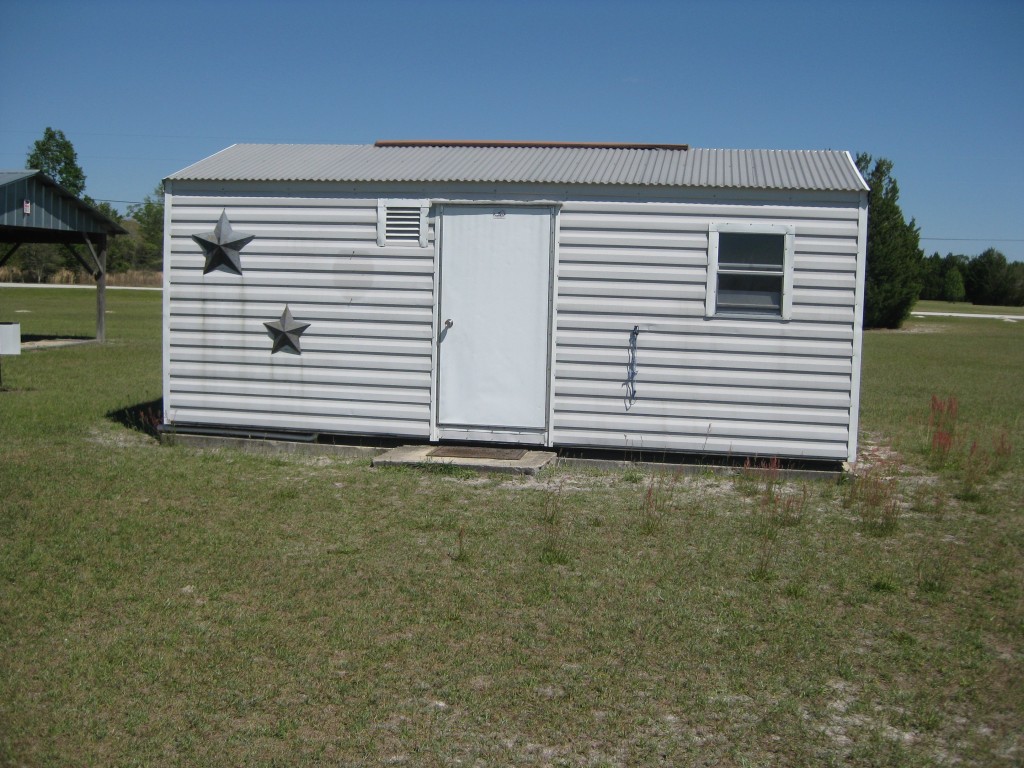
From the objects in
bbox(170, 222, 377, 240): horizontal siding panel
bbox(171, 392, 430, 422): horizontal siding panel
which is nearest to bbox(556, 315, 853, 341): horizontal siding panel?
bbox(171, 392, 430, 422): horizontal siding panel

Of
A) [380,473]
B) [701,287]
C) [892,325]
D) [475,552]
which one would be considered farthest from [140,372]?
[892,325]

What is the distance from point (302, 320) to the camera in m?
10.1

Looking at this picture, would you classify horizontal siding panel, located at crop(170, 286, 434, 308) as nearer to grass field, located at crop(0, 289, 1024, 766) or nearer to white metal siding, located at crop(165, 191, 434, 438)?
white metal siding, located at crop(165, 191, 434, 438)

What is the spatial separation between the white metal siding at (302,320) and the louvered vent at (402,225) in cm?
10

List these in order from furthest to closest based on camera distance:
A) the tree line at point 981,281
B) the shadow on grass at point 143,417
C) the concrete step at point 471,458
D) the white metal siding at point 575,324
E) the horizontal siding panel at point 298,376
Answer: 1. the tree line at point 981,281
2. the shadow on grass at point 143,417
3. the horizontal siding panel at point 298,376
4. the white metal siding at point 575,324
5. the concrete step at point 471,458

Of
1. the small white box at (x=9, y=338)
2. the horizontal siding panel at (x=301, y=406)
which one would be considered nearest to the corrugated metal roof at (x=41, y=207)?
the small white box at (x=9, y=338)

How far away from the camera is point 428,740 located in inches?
160

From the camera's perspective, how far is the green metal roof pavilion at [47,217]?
1897cm

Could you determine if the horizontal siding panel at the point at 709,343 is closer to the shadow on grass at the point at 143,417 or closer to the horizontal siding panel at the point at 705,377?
the horizontal siding panel at the point at 705,377

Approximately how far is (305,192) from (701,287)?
157 inches

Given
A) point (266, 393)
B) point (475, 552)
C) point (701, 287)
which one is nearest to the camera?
point (475, 552)

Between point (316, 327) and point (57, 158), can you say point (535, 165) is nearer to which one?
point (316, 327)

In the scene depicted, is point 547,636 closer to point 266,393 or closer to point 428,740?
point 428,740

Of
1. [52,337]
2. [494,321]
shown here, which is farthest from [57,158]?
[494,321]
